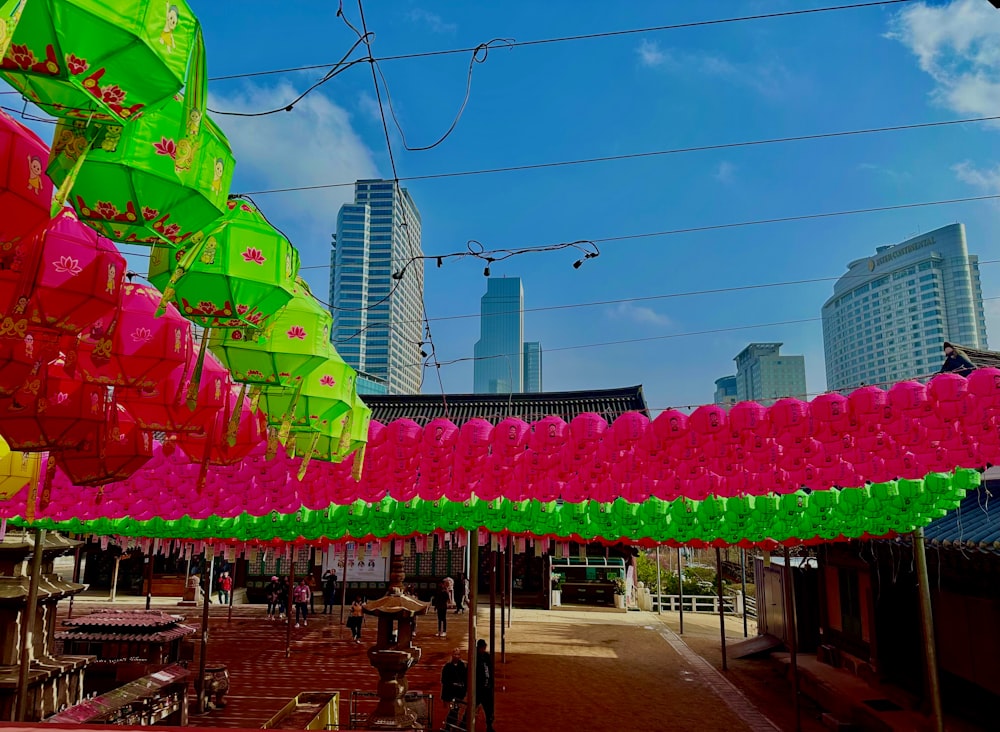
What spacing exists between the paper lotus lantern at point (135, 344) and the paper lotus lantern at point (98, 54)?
1.97m

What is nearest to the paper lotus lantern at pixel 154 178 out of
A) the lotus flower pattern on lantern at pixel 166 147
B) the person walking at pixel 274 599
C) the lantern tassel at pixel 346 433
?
the lotus flower pattern on lantern at pixel 166 147

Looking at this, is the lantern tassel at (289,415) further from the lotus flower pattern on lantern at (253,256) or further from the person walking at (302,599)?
the person walking at (302,599)

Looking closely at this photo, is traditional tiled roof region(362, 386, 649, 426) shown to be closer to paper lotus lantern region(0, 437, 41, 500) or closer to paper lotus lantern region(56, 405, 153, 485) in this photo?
paper lotus lantern region(0, 437, 41, 500)

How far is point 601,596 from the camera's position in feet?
87.2

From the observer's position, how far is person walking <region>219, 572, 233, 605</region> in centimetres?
2441

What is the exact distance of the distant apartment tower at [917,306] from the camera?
8538cm

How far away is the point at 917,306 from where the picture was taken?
87.4 m

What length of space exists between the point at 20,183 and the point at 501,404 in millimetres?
25571

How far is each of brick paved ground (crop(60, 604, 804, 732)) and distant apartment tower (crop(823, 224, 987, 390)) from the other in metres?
79.4

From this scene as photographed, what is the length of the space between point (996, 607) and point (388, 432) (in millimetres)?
8162

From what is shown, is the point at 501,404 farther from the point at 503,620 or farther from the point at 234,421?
the point at 234,421

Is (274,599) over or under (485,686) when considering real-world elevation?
under

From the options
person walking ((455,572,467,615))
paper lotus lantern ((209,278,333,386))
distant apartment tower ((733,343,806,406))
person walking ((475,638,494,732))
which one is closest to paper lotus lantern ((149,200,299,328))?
paper lotus lantern ((209,278,333,386))

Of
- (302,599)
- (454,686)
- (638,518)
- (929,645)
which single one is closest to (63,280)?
(454,686)
